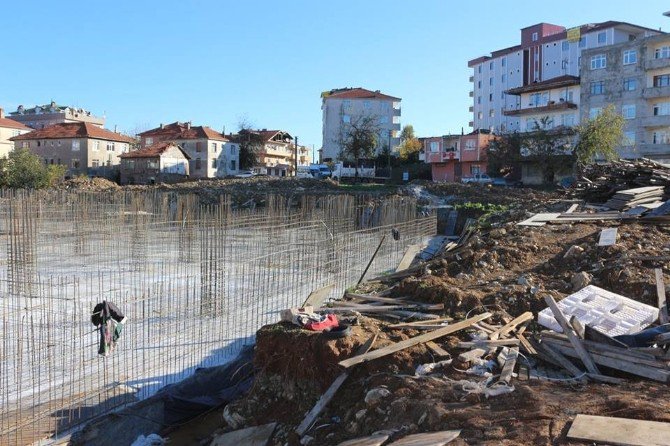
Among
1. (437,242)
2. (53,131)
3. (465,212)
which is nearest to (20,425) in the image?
(437,242)

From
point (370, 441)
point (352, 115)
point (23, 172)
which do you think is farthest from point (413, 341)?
point (352, 115)

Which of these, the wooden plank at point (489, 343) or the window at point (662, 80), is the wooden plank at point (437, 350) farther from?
the window at point (662, 80)

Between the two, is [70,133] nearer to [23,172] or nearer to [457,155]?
[23,172]

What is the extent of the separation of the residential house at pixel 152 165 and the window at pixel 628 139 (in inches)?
1055

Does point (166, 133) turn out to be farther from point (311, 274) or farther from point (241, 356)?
point (241, 356)

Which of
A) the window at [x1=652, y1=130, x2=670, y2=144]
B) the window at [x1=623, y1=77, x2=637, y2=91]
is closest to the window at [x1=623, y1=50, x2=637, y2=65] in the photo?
the window at [x1=623, y1=77, x2=637, y2=91]

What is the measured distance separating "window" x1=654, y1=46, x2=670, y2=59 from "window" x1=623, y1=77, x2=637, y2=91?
1530 millimetres

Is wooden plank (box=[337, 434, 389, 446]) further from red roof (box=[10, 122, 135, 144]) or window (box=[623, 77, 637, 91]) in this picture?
red roof (box=[10, 122, 135, 144])

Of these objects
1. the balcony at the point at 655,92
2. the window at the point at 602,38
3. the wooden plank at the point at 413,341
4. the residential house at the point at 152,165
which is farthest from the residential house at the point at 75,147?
the wooden plank at the point at 413,341

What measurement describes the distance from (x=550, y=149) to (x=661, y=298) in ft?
93.2

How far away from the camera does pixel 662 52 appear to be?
31.9 meters

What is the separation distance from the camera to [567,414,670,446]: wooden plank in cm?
315

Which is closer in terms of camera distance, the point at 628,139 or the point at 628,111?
the point at 628,139

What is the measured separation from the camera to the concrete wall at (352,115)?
5612cm
